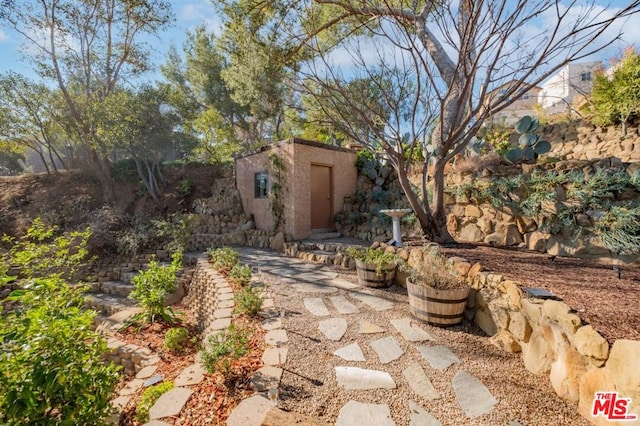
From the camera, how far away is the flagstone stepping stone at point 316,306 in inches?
119

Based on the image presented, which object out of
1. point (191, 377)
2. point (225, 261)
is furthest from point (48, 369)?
point (225, 261)

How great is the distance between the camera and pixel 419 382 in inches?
73.3

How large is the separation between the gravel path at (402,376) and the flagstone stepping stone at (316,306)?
0.05m

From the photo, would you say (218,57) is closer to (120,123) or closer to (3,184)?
(120,123)

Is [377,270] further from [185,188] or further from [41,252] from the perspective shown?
[185,188]

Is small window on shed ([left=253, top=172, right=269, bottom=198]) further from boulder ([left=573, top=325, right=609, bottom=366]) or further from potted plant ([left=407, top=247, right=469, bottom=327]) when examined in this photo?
boulder ([left=573, top=325, right=609, bottom=366])

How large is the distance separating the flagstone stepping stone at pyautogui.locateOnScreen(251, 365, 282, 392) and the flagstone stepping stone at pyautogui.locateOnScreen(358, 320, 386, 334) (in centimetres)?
98

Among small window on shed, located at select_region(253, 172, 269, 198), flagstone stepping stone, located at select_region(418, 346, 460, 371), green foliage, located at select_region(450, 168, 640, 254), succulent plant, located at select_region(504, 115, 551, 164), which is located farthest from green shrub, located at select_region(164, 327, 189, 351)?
succulent plant, located at select_region(504, 115, 551, 164)

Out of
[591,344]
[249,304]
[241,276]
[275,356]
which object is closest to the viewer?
[591,344]

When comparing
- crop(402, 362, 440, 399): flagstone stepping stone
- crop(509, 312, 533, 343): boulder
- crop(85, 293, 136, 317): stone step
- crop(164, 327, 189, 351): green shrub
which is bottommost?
crop(85, 293, 136, 317): stone step

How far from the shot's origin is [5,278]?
5.17 feet

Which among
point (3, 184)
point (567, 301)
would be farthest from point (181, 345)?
point (3, 184)

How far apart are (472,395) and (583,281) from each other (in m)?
1.84

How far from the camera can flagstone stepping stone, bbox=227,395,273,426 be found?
58.0 inches
